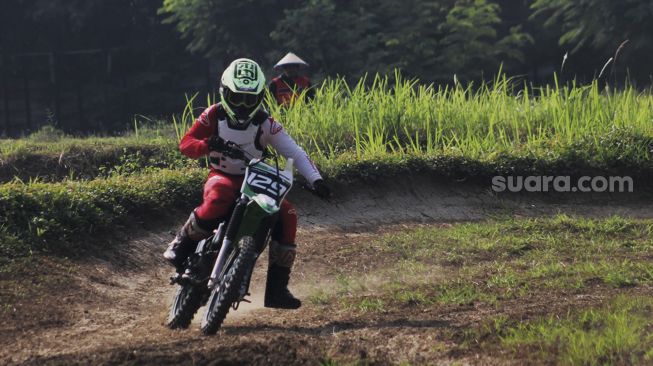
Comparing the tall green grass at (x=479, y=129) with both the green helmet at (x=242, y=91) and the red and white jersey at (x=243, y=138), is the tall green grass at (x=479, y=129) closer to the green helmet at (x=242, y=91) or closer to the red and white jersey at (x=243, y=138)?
the red and white jersey at (x=243, y=138)

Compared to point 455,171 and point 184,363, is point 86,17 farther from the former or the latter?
point 184,363

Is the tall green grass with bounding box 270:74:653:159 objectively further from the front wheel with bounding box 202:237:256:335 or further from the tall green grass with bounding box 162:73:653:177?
the front wheel with bounding box 202:237:256:335

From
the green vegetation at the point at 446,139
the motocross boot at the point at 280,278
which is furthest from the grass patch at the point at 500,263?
the green vegetation at the point at 446,139

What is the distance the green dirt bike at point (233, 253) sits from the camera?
5.95 meters

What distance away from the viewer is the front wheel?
5.90m

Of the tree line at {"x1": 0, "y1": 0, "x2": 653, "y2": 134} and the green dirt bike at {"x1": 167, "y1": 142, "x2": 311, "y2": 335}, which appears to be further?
the tree line at {"x1": 0, "y1": 0, "x2": 653, "y2": 134}

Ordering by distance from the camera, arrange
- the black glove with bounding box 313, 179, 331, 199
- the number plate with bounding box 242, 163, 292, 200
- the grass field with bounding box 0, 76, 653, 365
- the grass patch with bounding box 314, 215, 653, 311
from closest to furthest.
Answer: the grass field with bounding box 0, 76, 653, 365, the number plate with bounding box 242, 163, 292, 200, the black glove with bounding box 313, 179, 331, 199, the grass patch with bounding box 314, 215, 653, 311

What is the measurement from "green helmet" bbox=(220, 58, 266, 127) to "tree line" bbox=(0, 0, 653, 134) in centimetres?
1475

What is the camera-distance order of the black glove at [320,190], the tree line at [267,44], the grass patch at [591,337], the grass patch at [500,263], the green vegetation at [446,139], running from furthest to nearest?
1. the tree line at [267,44]
2. the green vegetation at [446,139]
3. the grass patch at [500,263]
4. the black glove at [320,190]
5. the grass patch at [591,337]

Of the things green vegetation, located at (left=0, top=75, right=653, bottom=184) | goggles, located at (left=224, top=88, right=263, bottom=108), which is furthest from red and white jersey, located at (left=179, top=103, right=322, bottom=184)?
green vegetation, located at (left=0, top=75, right=653, bottom=184)

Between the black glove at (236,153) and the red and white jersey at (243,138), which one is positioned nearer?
the black glove at (236,153)

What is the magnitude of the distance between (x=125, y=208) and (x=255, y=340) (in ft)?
13.4

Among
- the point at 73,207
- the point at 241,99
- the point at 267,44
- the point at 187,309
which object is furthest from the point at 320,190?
the point at 267,44

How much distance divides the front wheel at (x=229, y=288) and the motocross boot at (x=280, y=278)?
59cm
